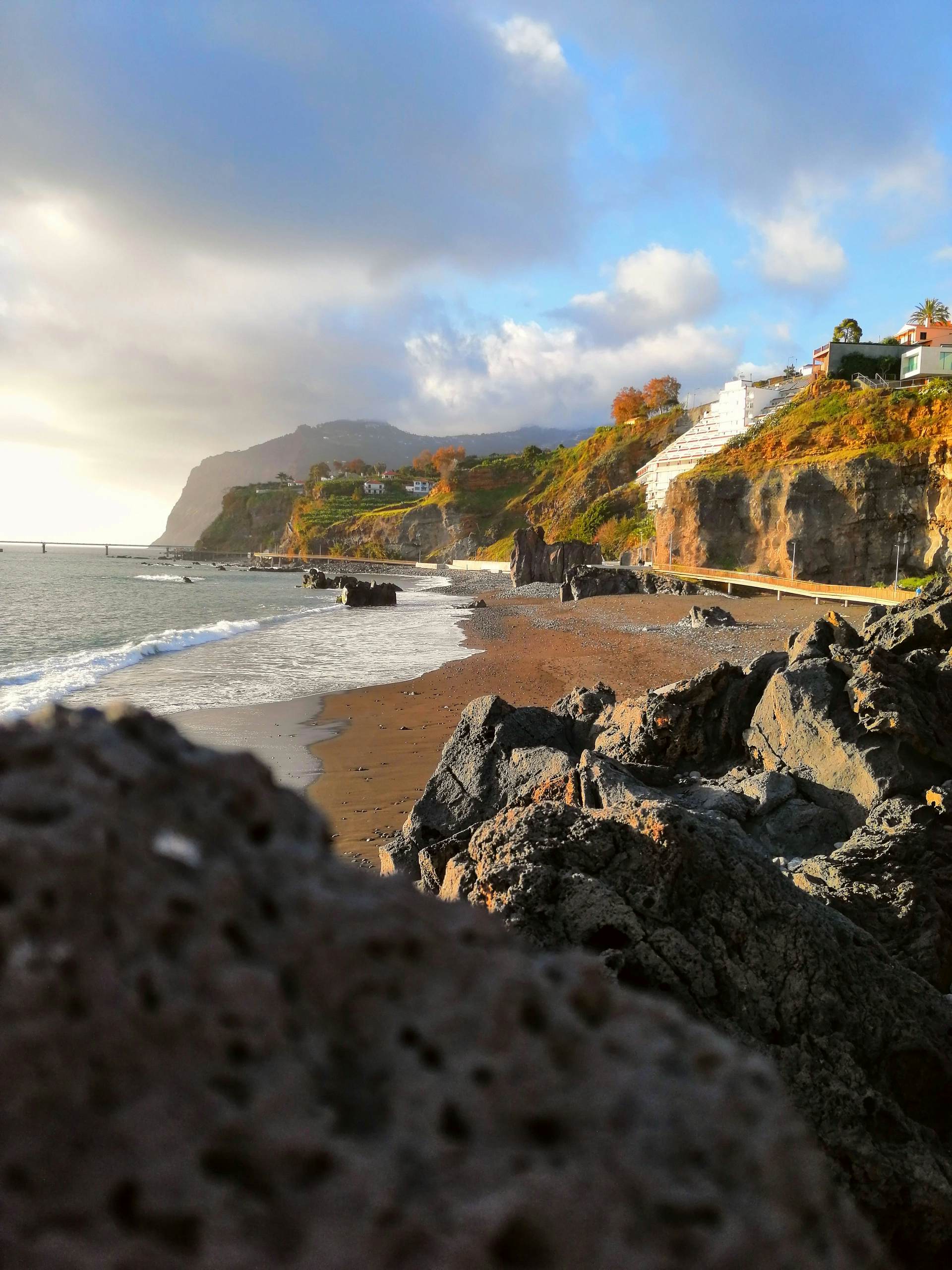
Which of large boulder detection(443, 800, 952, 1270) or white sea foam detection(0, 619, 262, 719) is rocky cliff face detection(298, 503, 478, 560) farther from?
large boulder detection(443, 800, 952, 1270)

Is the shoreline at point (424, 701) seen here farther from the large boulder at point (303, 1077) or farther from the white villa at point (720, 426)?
the white villa at point (720, 426)

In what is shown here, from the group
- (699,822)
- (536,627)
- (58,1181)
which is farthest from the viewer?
(536,627)

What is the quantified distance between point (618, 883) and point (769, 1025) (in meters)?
0.72

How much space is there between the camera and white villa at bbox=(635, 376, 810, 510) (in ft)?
231

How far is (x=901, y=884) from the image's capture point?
4477mm

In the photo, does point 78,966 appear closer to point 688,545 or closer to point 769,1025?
point 769,1025

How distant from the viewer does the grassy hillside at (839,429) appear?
45.8 meters

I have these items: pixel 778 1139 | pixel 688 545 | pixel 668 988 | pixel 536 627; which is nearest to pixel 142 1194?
pixel 778 1139

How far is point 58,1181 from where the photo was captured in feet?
3.05

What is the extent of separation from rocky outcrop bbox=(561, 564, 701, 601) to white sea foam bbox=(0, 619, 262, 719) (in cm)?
2107

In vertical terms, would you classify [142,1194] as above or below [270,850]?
below

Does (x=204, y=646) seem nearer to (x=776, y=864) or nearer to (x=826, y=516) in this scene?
(x=776, y=864)

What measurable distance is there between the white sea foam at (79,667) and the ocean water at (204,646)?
0.21 ft

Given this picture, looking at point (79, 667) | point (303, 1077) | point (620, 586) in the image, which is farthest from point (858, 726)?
point (620, 586)
